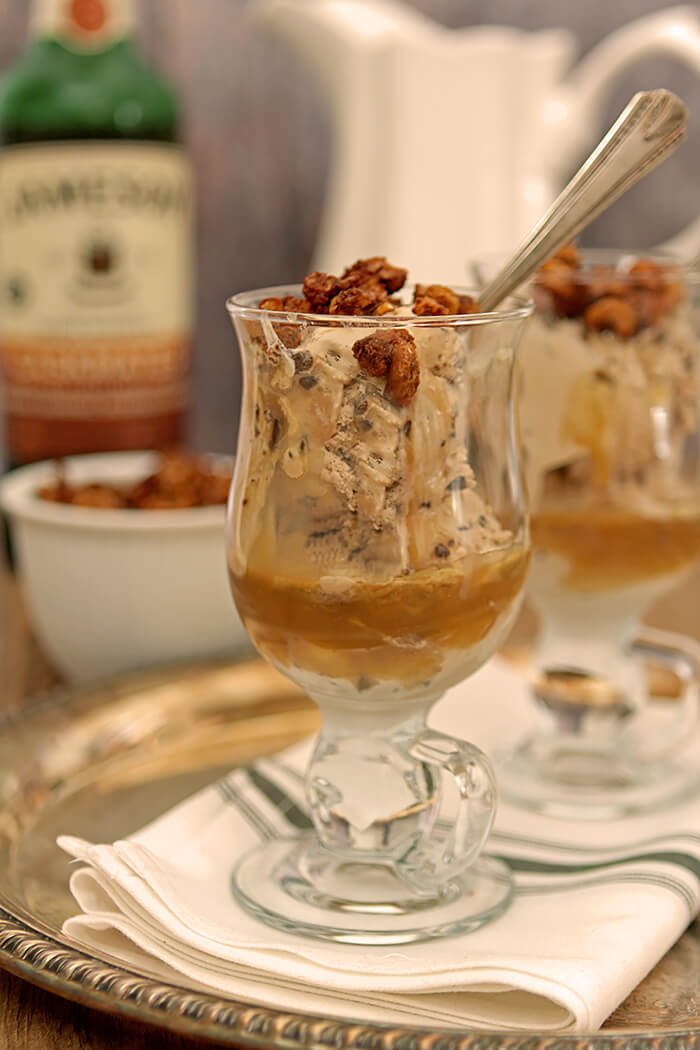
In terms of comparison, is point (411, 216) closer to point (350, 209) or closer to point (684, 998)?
point (350, 209)

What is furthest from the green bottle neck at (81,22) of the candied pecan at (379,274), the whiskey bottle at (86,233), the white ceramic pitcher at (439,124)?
the candied pecan at (379,274)

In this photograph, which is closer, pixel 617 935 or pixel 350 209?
pixel 617 935

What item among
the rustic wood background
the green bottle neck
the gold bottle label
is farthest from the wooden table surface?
the rustic wood background

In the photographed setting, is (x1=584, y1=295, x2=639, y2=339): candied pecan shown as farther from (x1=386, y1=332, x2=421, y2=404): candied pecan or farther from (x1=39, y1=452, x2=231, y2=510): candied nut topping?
(x1=39, y1=452, x2=231, y2=510): candied nut topping

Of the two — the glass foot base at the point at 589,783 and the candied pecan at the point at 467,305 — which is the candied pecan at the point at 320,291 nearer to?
the candied pecan at the point at 467,305

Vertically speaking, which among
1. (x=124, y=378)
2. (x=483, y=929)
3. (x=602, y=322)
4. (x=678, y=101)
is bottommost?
(x=483, y=929)

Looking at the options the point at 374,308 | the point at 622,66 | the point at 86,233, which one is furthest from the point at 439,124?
the point at 374,308

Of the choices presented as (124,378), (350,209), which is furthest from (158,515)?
(350,209)

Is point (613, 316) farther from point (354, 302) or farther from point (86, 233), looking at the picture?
point (86, 233)
